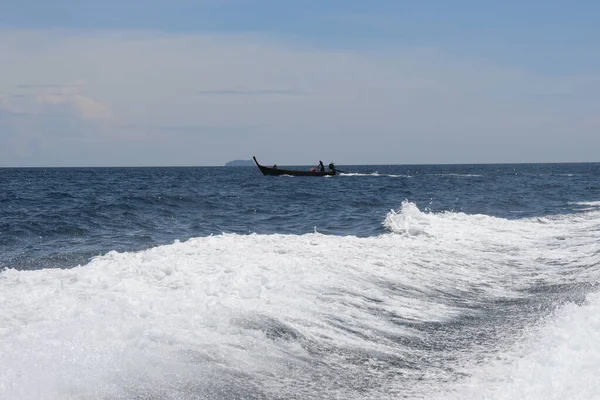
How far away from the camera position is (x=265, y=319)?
8.24 m

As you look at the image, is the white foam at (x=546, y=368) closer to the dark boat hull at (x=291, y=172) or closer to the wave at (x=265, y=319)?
the wave at (x=265, y=319)

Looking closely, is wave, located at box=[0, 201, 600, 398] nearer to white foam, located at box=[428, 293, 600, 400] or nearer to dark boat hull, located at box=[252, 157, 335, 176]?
white foam, located at box=[428, 293, 600, 400]

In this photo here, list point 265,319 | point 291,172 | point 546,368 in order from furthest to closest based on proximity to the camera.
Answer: point 291,172 → point 265,319 → point 546,368

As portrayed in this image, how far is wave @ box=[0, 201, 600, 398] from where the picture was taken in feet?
20.8

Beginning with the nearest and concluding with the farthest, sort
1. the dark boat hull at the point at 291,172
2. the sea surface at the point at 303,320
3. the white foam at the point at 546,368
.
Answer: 1. the white foam at the point at 546,368
2. the sea surface at the point at 303,320
3. the dark boat hull at the point at 291,172

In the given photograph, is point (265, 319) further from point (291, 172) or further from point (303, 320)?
point (291, 172)

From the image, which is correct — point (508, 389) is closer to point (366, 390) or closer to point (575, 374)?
point (575, 374)

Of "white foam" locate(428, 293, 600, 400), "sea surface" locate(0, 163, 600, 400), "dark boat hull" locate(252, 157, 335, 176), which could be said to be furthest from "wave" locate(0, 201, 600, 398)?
"dark boat hull" locate(252, 157, 335, 176)

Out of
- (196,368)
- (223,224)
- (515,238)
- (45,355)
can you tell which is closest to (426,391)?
(196,368)

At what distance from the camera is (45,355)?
21.2 ft

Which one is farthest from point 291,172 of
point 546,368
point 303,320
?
point 546,368

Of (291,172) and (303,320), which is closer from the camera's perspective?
(303,320)

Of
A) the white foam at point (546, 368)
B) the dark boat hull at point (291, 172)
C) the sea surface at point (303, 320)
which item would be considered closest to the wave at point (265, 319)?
the sea surface at point (303, 320)

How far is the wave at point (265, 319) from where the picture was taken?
634cm
